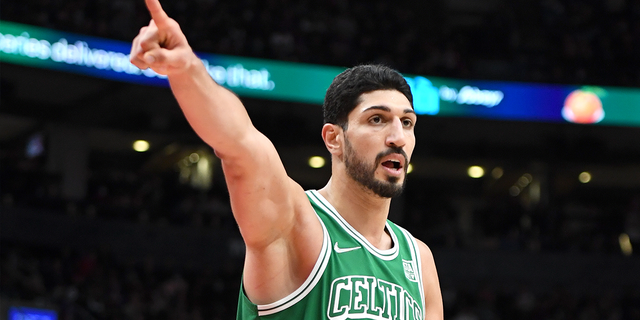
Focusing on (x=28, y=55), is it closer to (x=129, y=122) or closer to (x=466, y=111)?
(x=129, y=122)

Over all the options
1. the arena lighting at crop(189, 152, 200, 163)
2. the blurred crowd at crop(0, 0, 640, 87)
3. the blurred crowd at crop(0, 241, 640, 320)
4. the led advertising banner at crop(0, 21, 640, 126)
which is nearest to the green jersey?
the blurred crowd at crop(0, 241, 640, 320)

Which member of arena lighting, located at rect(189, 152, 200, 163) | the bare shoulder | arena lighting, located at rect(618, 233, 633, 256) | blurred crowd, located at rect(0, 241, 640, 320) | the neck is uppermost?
arena lighting, located at rect(189, 152, 200, 163)

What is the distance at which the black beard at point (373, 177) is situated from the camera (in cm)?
306

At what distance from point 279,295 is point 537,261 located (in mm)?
16782

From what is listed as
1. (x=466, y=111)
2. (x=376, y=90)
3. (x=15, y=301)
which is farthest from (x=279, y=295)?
(x=466, y=111)

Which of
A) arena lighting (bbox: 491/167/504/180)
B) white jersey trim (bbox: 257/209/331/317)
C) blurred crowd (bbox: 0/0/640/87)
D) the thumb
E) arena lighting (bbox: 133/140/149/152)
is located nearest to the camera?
the thumb

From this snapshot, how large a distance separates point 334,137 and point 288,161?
20.1 meters

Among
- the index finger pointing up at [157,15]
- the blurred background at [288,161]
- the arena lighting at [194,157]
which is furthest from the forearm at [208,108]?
the arena lighting at [194,157]

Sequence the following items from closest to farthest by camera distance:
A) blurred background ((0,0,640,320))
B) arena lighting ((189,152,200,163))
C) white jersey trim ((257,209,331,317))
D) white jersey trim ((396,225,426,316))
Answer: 1. white jersey trim ((257,209,331,317))
2. white jersey trim ((396,225,426,316))
3. blurred background ((0,0,640,320))
4. arena lighting ((189,152,200,163))

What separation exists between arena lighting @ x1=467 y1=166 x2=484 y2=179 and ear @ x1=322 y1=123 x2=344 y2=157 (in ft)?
68.4

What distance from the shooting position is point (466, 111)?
18.8 m

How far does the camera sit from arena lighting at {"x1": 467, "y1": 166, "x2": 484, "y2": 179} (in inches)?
938

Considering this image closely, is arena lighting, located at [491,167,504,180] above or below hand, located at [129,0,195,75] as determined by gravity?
above

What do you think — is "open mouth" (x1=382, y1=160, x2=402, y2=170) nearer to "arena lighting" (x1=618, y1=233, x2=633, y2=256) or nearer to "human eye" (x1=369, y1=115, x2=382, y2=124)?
"human eye" (x1=369, y1=115, x2=382, y2=124)
